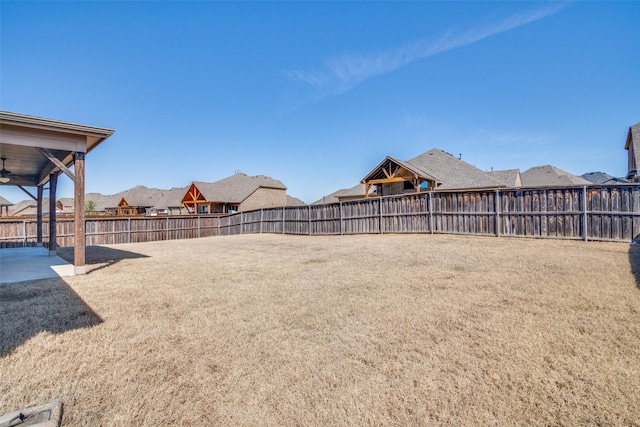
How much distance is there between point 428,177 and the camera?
68.2 feet

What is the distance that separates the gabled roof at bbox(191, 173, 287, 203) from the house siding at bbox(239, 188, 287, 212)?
0.47m

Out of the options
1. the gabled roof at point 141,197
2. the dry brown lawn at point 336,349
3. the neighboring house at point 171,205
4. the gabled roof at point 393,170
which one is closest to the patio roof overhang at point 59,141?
the dry brown lawn at point 336,349

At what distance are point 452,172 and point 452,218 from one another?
540 inches

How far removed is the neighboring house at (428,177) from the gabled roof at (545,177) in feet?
40.4

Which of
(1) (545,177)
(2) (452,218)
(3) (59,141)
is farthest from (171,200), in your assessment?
(1) (545,177)

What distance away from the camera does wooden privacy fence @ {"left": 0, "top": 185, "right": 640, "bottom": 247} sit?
29.7 ft

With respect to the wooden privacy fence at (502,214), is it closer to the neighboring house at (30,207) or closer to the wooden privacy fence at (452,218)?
the wooden privacy fence at (452,218)

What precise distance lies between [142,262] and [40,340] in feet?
19.1

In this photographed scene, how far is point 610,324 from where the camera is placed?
3.60m

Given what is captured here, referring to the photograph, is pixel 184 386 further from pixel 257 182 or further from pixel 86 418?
pixel 257 182

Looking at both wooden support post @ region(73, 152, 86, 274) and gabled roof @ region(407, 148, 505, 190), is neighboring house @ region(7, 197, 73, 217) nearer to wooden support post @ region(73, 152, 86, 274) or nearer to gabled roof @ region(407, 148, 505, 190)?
wooden support post @ region(73, 152, 86, 274)

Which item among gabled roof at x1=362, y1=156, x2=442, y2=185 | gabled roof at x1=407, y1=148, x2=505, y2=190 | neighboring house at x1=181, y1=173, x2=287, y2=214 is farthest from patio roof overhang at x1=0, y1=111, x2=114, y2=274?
neighboring house at x1=181, y1=173, x2=287, y2=214

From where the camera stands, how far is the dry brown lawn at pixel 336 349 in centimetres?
241

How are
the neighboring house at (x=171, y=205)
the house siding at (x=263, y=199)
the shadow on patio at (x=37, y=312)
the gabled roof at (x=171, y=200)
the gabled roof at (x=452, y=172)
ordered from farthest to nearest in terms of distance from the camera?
the gabled roof at (x=171, y=200)
the neighboring house at (x=171, y=205)
the house siding at (x=263, y=199)
the gabled roof at (x=452, y=172)
the shadow on patio at (x=37, y=312)
